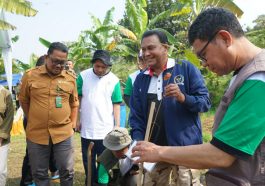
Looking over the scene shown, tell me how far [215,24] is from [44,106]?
2.98m

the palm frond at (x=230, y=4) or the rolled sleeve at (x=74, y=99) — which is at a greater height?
the palm frond at (x=230, y=4)

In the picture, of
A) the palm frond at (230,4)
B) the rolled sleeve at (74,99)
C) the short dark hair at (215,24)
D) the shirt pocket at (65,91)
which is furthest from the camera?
the palm frond at (230,4)

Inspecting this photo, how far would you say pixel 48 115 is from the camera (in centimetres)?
403

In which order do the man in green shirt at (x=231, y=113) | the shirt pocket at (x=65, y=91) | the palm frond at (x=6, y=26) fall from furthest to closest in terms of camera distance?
the palm frond at (x=6, y=26) < the shirt pocket at (x=65, y=91) < the man in green shirt at (x=231, y=113)

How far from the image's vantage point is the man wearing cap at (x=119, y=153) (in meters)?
3.59

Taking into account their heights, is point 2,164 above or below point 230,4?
below

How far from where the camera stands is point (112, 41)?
12562 mm


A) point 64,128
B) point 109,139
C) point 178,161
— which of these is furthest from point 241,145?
point 64,128

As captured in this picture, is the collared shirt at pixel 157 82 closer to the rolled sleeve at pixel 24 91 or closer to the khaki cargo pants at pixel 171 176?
the khaki cargo pants at pixel 171 176

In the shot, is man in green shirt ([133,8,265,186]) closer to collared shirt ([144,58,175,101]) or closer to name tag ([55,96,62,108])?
collared shirt ([144,58,175,101])

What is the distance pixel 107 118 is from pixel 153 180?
1954 millimetres

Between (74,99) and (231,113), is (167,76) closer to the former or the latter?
(231,113)

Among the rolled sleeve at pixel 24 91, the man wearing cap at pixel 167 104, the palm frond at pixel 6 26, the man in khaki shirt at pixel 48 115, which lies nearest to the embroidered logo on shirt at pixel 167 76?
the man wearing cap at pixel 167 104

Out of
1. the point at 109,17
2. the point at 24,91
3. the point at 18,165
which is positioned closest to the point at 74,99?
the point at 24,91
